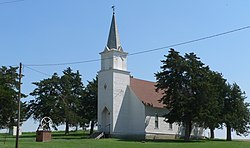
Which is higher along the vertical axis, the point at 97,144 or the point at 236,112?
the point at 236,112

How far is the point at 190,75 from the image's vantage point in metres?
54.2

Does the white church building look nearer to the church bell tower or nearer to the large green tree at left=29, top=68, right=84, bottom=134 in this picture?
the church bell tower

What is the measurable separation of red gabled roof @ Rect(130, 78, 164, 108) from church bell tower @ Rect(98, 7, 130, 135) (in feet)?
6.88

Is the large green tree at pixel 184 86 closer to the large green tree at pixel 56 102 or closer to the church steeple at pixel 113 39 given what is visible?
the church steeple at pixel 113 39

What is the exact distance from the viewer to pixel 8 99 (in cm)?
5981

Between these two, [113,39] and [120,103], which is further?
[113,39]

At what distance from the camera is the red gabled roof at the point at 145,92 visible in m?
61.7

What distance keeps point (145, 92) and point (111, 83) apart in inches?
269

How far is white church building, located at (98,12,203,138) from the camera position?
59438 mm

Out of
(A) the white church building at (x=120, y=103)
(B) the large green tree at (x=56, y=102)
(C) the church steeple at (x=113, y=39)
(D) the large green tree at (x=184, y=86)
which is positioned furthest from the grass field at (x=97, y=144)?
(B) the large green tree at (x=56, y=102)

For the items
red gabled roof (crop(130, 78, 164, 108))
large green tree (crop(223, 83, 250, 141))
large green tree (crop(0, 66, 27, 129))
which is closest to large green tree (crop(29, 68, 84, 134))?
large green tree (crop(0, 66, 27, 129))

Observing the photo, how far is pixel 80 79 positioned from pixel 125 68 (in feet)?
91.6

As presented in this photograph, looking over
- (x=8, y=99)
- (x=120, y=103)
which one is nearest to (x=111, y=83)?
(x=120, y=103)

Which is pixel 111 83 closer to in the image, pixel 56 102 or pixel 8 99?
pixel 8 99
